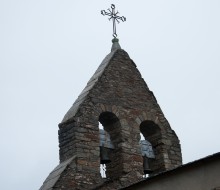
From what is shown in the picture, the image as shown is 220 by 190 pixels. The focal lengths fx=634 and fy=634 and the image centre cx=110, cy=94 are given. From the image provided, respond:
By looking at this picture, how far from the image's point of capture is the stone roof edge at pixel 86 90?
37.9 feet

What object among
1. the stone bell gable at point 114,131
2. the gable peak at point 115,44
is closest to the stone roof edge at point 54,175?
the stone bell gable at point 114,131

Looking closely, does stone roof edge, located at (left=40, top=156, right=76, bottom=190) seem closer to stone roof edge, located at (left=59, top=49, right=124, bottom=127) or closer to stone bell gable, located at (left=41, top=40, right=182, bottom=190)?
stone bell gable, located at (left=41, top=40, right=182, bottom=190)

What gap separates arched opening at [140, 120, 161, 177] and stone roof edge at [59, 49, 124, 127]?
1.28 meters

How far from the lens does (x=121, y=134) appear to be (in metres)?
11.9

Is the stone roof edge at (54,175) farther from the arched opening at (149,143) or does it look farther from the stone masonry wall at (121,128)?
the arched opening at (149,143)

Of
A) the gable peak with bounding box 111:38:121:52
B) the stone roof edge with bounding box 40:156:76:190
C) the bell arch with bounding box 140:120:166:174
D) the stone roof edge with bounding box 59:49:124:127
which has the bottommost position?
the stone roof edge with bounding box 40:156:76:190

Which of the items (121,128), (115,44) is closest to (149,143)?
(121,128)

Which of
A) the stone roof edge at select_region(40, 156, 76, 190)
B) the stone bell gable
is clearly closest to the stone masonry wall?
the stone bell gable

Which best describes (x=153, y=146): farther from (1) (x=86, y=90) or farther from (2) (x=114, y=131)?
(1) (x=86, y=90)

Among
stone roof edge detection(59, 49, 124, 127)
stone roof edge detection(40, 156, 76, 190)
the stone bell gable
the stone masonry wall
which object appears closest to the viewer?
stone roof edge detection(40, 156, 76, 190)

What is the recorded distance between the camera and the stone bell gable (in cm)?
1098

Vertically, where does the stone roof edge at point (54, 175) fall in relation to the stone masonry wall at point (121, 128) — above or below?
below

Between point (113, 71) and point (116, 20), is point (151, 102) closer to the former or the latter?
point (113, 71)

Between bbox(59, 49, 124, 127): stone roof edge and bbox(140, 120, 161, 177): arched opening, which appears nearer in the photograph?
bbox(59, 49, 124, 127): stone roof edge
